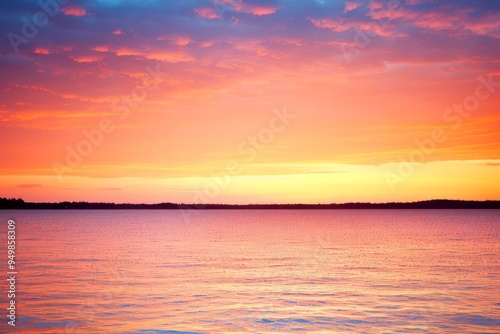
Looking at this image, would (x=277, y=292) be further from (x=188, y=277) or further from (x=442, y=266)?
(x=442, y=266)

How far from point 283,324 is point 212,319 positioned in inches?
148

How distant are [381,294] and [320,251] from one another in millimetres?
32209

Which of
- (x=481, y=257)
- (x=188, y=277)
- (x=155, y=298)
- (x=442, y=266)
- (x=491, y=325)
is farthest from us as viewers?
(x=481, y=257)

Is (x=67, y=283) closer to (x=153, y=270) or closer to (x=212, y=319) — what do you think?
(x=153, y=270)

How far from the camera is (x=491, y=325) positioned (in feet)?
86.6

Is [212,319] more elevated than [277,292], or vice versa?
[277,292]

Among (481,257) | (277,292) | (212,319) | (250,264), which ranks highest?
(481,257)

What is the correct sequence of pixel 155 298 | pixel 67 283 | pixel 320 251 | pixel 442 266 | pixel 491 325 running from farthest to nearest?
pixel 320 251
pixel 442 266
pixel 67 283
pixel 155 298
pixel 491 325

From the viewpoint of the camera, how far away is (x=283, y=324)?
2669 centimetres

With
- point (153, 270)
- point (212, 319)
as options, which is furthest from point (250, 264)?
point (212, 319)

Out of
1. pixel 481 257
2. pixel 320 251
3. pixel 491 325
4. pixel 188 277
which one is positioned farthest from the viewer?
pixel 320 251

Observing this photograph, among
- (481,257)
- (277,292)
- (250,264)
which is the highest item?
(481,257)

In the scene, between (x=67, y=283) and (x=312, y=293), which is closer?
(x=312, y=293)

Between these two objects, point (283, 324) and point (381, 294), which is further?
point (381, 294)
